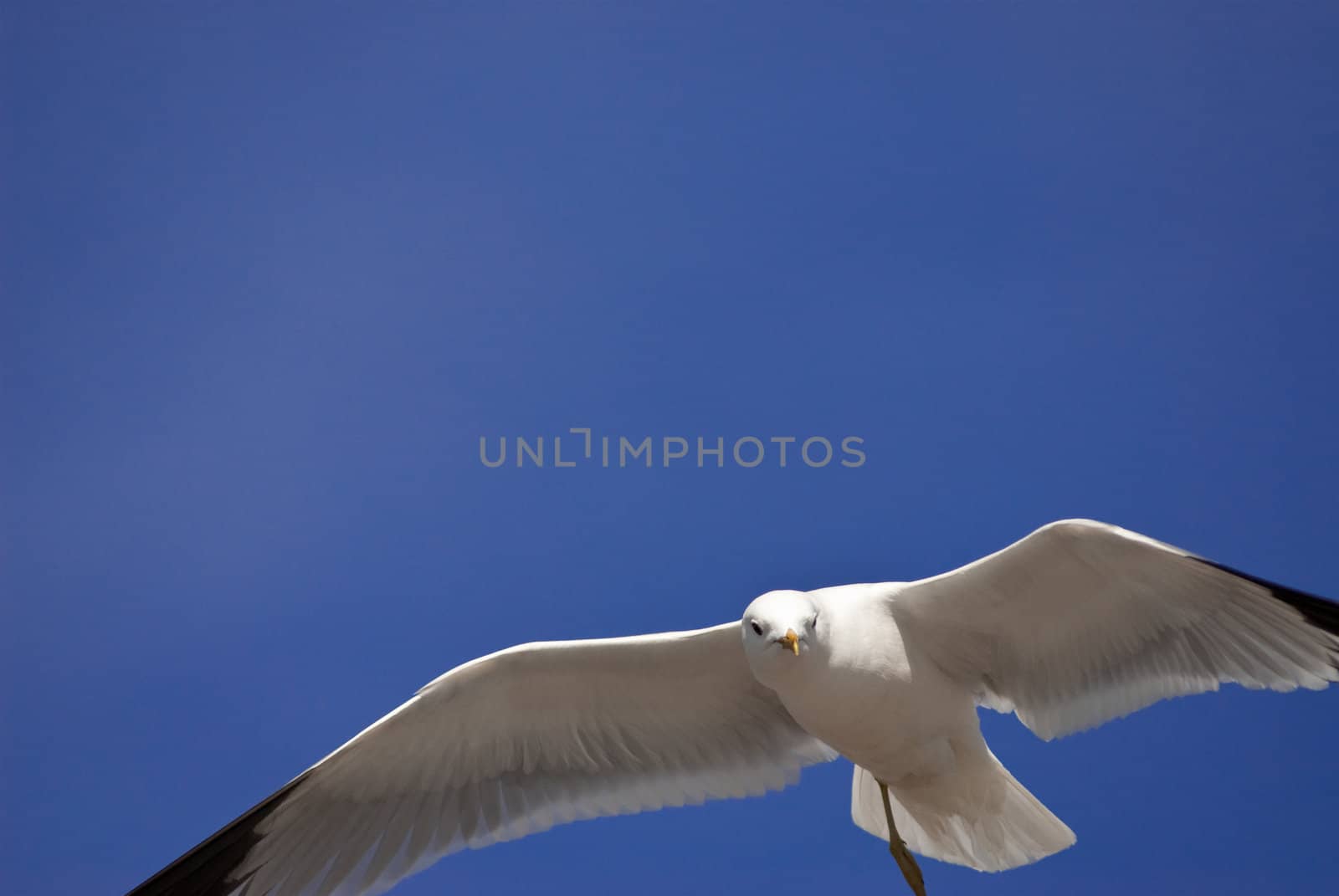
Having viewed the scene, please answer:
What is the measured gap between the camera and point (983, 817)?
124 inches

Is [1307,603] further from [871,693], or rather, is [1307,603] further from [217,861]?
[217,861]

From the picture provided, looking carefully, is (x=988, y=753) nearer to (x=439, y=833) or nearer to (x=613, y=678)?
(x=613, y=678)

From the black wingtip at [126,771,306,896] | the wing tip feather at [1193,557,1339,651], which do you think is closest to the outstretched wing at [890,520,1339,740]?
the wing tip feather at [1193,557,1339,651]

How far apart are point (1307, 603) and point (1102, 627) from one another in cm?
44

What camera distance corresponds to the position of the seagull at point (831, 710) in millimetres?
2914

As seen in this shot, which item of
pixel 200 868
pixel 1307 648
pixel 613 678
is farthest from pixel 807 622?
pixel 200 868

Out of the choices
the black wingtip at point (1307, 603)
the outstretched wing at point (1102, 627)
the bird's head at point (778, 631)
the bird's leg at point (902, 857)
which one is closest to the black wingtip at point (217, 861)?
the bird's head at point (778, 631)

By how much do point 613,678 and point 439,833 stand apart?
1.86 ft

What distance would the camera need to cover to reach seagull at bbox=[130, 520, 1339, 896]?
291 cm

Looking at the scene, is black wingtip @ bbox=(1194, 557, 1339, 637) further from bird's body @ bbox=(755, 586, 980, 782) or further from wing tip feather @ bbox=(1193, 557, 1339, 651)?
bird's body @ bbox=(755, 586, 980, 782)

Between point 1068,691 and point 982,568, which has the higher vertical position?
point 982,568

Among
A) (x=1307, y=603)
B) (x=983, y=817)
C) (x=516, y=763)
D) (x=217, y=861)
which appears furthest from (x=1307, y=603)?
(x=217, y=861)

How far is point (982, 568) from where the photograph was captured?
9.68ft

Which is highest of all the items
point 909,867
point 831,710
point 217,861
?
point 831,710
